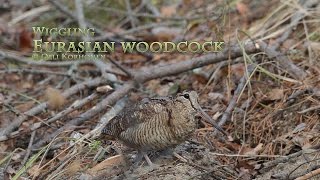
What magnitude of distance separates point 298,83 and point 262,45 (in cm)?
44

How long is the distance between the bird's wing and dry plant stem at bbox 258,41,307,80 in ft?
4.41

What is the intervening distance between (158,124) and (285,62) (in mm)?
1517

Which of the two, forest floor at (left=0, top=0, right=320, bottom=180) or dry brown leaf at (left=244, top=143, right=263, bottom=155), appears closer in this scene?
forest floor at (left=0, top=0, right=320, bottom=180)

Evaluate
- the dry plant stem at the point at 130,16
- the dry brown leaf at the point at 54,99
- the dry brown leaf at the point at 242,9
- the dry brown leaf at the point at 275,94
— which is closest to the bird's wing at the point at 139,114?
the dry brown leaf at the point at 54,99

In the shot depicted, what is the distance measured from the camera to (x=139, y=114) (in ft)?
11.5

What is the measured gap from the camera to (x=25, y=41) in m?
6.41

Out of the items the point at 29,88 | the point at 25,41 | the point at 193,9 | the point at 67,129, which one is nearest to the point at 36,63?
the point at 29,88

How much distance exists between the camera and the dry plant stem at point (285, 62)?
4439mm

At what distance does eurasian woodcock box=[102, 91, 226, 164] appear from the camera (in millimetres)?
3363

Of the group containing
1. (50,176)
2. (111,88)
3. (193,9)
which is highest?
(193,9)

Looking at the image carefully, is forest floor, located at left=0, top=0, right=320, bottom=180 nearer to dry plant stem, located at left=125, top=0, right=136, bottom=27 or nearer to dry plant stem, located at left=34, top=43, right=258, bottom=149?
dry plant stem, located at left=34, top=43, right=258, bottom=149

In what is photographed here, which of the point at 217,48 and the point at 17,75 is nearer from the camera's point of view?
the point at 217,48

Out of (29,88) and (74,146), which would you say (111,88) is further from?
(29,88)

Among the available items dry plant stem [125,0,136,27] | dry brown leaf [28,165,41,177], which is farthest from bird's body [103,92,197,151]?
dry plant stem [125,0,136,27]
